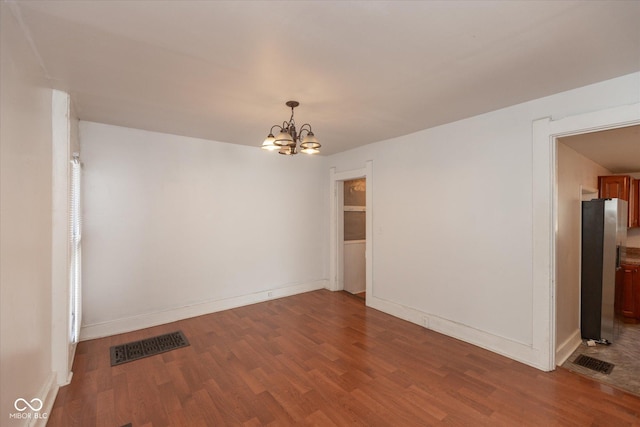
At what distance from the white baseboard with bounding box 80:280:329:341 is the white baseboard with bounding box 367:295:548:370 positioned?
1.69 meters

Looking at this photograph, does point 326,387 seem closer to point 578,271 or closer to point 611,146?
point 578,271

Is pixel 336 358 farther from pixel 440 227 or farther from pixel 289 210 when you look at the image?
pixel 289 210

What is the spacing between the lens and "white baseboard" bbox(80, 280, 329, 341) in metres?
3.36

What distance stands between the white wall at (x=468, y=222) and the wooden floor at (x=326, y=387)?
43cm

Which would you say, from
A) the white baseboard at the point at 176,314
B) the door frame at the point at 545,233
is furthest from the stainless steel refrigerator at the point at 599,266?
the white baseboard at the point at 176,314

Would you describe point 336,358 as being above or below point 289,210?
below

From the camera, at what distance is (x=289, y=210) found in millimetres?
5043

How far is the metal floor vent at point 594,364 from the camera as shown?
106 inches

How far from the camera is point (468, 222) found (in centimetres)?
326

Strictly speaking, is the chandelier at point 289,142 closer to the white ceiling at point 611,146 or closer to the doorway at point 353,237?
the white ceiling at point 611,146

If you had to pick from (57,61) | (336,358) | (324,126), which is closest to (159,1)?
(57,61)

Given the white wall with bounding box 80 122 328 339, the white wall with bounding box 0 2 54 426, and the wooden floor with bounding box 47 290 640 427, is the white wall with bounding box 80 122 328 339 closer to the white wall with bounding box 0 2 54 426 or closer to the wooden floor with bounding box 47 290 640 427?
the wooden floor with bounding box 47 290 640 427

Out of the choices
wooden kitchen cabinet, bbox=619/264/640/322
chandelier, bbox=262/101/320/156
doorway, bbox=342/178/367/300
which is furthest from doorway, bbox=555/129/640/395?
doorway, bbox=342/178/367/300

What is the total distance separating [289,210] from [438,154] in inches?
104
